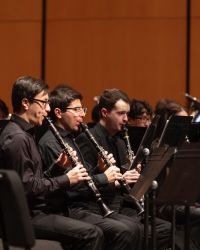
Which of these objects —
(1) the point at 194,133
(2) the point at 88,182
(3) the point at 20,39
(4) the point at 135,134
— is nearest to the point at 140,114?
(1) the point at 194,133

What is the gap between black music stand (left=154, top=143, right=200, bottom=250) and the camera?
276 cm

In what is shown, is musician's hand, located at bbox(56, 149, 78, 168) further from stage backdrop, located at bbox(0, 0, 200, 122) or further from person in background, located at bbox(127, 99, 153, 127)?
stage backdrop, located at bbox(0, 0, 200, 122)

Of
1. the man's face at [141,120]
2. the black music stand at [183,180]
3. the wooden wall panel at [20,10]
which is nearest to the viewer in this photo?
the black music stand at [183,180]

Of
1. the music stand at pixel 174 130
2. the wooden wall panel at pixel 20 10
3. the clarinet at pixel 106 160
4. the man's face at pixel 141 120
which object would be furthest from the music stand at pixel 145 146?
the wooden wall panel at pixel 20 10

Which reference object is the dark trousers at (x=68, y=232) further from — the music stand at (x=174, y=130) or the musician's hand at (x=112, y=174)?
Result: the music stand at (x=174, y=130)

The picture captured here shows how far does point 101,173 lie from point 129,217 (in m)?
0.40

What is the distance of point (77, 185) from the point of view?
3.41 m

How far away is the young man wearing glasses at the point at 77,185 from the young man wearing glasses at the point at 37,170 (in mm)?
184

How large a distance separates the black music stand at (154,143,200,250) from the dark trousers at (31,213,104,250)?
0.47 metres

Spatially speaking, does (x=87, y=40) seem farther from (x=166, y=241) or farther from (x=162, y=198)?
(x=162, y=198)

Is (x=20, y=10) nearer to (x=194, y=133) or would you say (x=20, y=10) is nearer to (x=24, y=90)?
(x=194, y=133)

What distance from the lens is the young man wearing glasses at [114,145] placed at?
3771 millimetres

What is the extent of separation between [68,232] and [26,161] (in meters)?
0.45

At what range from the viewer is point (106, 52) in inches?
281
